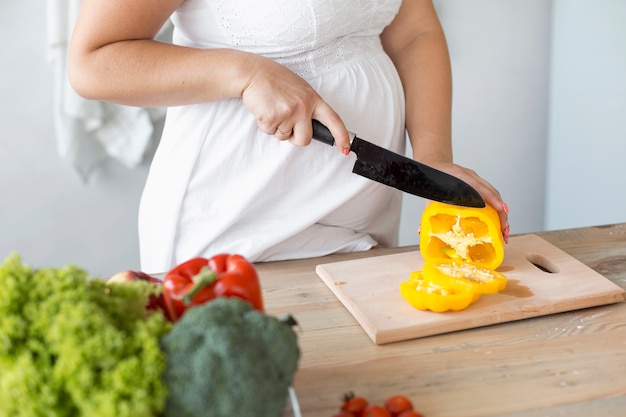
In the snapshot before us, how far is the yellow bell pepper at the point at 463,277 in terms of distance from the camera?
1185mm

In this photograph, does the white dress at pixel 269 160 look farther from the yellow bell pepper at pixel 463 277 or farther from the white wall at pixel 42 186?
the white wall at pixel 42 186

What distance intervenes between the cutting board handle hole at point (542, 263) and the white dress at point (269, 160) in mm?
319

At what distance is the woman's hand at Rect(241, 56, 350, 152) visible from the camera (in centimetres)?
125

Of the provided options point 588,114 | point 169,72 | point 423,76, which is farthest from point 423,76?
point 588,114

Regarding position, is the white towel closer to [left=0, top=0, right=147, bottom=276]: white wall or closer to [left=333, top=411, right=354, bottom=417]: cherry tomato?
[left=0, top=0, right=147, bottom=276]: white wall

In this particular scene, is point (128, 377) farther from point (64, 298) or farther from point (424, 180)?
point (424, 180)

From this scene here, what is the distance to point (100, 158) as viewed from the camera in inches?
96.7

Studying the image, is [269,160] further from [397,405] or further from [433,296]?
[397,405]

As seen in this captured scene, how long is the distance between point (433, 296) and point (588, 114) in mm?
1639

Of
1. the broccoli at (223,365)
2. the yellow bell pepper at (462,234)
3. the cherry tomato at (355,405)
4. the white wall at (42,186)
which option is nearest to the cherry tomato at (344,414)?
the cherry tomato at (355,405)

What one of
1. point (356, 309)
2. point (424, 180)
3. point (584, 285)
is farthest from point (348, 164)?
point (584, 285)

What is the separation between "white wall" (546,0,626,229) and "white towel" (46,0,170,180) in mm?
1354

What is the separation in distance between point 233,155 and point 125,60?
27 centimetres

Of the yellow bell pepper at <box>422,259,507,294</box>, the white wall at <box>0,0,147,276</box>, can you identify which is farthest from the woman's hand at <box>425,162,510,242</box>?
the white wall at <box>0,0,147,276</box>
